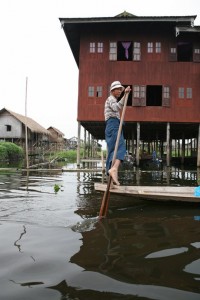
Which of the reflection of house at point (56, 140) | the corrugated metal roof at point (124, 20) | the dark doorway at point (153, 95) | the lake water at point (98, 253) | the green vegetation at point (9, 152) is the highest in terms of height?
the corrugated metal roof at point (124, 20)

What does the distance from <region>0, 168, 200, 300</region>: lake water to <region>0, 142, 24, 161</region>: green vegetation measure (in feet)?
84.1

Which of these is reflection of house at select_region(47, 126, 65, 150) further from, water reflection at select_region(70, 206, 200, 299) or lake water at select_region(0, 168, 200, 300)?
water reflection at select_region(70, 206, 200, 299)

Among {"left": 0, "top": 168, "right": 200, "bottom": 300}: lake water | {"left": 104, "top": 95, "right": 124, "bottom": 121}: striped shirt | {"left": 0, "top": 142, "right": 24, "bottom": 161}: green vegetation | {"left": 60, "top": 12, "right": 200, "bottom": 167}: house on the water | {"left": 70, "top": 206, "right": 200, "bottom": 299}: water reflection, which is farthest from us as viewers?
{"left": 0, "top": 142, "right": 24, "bottom": 161}: green vegetation

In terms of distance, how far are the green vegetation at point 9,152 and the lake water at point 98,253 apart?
25.6 m

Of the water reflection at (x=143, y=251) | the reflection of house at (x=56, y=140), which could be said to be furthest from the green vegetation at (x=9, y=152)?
the water reflection at (x=143, y=251)

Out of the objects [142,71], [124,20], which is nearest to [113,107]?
[124,20]

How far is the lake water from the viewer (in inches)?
81.2

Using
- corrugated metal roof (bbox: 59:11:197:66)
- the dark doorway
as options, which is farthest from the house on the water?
the dark doorway

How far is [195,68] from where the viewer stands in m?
18.3

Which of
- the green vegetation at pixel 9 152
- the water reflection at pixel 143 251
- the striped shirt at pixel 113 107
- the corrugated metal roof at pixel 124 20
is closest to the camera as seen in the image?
the water reflection at pixel 143 251

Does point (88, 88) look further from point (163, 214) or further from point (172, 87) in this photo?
point (163, 214)

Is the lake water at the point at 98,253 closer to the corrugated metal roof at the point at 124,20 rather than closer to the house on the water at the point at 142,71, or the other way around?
the house on the water at the point at 142,71

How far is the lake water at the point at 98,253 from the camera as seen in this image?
206 centimetres

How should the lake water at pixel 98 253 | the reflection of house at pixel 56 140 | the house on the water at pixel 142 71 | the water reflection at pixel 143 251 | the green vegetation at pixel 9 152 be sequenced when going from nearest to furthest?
the lake water at pixel 98 253 → the water reflection at pixel 143 251 → the house on the water at pixel 142 71 → the green vegetation at pixel 9 152 → the reflection of house at pixel 56 140
